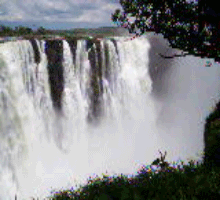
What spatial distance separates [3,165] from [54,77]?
22.0 feet

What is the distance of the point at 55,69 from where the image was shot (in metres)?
23.5

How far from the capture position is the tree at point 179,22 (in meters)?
5.99

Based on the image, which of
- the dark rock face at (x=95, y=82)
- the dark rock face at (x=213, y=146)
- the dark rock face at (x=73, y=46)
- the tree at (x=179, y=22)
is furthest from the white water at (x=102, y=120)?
the tree at (x=179, y=22)

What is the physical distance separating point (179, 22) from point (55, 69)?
58.4 feet

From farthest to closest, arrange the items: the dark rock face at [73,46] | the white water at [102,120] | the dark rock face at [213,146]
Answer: the dark rock face at [73,46] → the white water at [102,120] → the dark rock face at [213,146]

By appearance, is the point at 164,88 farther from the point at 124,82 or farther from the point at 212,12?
the point at 212,12

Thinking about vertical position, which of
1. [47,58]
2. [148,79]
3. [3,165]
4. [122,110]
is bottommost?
[3,165]

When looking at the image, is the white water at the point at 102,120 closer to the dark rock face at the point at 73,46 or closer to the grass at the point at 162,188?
the dark rock face at the point at 73,46

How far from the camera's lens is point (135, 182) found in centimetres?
574

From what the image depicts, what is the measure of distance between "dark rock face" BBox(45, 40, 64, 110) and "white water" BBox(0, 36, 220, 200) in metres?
0.39

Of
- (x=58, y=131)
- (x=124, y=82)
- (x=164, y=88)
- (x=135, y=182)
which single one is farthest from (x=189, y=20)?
(x=164, y=88)

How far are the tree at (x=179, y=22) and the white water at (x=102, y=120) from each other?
35.3 ft

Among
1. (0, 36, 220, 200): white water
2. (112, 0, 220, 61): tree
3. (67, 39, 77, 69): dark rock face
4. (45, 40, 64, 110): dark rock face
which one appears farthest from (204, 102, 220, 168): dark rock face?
(67, 39, 77, 69): dark rock face

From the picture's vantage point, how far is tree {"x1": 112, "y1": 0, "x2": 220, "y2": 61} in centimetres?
599
